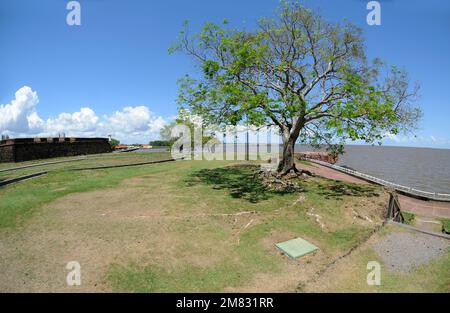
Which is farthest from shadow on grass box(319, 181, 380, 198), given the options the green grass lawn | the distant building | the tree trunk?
the distant building

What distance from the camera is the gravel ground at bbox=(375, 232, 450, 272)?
600 centimetres

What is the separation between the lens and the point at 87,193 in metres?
11.7

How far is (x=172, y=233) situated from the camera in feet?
24.3

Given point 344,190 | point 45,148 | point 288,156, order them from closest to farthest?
point 344,190 < point 288,156 < point 45,148

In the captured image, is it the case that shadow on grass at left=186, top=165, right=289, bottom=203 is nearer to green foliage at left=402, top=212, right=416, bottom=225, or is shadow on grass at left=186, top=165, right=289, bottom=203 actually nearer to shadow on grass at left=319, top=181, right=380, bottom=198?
shadow on grass at left=319, top=181, right=380, bottom=198

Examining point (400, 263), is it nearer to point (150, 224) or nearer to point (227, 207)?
point (227, 207)

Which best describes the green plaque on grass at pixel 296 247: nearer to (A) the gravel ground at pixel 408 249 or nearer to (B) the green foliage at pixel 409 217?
(A) the gravel ground at pixel 408 249

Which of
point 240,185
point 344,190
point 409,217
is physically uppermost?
point 240,185

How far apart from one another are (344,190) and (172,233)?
10.0 meters

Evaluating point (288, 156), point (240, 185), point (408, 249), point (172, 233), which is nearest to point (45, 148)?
point (240, 185)

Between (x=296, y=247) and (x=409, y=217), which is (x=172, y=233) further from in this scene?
(x=409, y=217)

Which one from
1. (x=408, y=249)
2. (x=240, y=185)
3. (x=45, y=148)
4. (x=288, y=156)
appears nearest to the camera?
(x=408, y=249)

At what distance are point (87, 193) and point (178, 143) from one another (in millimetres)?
32948
